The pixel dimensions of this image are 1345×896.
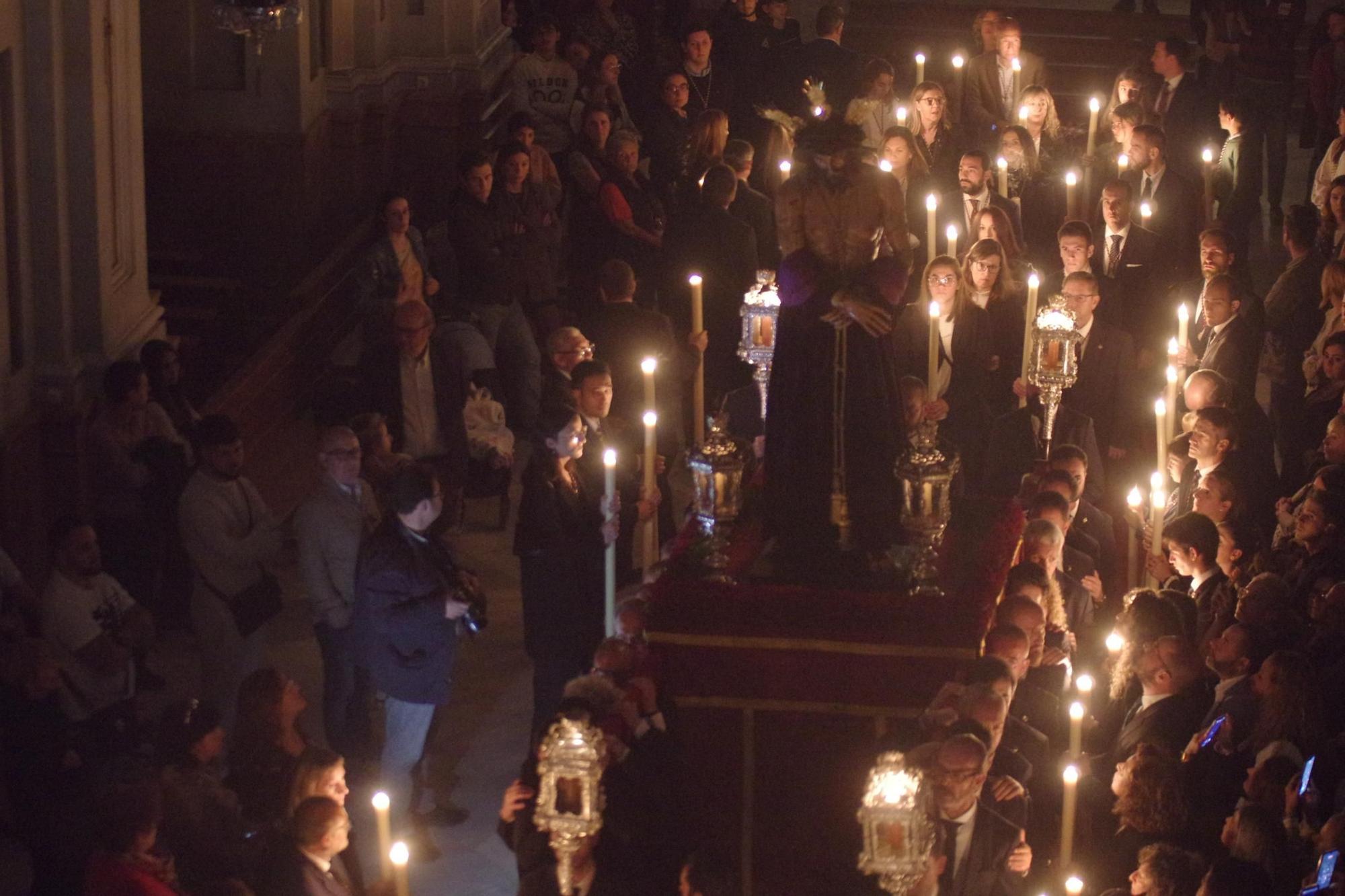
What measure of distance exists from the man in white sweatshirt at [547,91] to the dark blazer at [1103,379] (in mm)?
6078

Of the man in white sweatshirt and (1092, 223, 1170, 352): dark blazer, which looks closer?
(1092, 223, 1170, 352): dark blazer

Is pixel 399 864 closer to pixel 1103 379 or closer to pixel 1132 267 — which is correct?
pixel 1103 379

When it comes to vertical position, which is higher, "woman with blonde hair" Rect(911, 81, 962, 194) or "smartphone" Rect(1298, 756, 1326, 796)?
"woman with blonde hair" Rect(911, 81, 962, 194)

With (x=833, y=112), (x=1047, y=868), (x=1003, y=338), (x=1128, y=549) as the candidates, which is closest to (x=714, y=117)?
(x=1003, y=338)

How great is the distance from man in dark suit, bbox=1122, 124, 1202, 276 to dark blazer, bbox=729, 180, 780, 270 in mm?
2608

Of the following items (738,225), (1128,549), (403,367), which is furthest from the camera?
(738,225)

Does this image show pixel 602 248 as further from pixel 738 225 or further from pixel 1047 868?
pixel 1047 868

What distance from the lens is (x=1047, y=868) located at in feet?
33.9

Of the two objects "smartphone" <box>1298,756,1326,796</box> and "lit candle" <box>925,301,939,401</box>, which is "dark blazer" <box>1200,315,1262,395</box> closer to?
"lit candle" <box>925,301,939,401</box>

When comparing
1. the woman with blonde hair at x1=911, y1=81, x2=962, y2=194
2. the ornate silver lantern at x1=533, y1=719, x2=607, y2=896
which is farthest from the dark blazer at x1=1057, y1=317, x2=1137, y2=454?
the ornate silver lantern at x1=533, y1=719, x2=607, y2=896

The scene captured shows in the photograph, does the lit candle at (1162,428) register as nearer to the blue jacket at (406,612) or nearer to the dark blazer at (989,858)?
the dark blazer at (989,858)

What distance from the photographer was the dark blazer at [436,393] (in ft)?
48.5

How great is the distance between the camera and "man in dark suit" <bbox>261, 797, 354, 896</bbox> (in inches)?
382

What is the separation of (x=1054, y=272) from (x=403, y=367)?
526 centimetres
